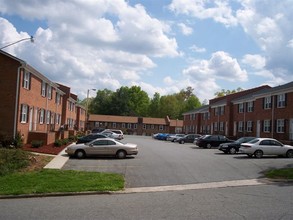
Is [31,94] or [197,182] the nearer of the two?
[197,182]

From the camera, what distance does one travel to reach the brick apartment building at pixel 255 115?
134ft

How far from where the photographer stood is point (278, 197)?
42.9 ft

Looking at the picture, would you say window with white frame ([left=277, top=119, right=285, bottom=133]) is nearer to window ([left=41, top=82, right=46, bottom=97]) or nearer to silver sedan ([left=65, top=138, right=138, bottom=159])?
silver sedan ([left=65, top=138, right=138, bottom=159])

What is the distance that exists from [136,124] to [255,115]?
2509 inches

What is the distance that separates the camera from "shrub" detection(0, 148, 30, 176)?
17.7 m

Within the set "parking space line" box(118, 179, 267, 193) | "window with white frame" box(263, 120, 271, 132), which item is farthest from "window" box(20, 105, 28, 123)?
"window with white frame" box(263, 120, 271, 132)

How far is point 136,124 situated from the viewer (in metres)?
110

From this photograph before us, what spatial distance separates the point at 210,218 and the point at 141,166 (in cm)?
1251

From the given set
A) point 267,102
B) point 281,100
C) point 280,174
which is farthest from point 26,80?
point 267,102

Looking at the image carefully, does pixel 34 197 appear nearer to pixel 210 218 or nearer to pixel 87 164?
pixel 210 218

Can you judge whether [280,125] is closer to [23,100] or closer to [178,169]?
[178,169]

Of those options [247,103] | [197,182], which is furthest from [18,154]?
[247,103]

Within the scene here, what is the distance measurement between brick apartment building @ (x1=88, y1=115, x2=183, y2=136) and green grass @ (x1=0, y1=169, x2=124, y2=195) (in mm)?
90465

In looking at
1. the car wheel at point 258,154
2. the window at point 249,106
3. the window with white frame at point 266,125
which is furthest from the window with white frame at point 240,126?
the car wheel at point 258,154
